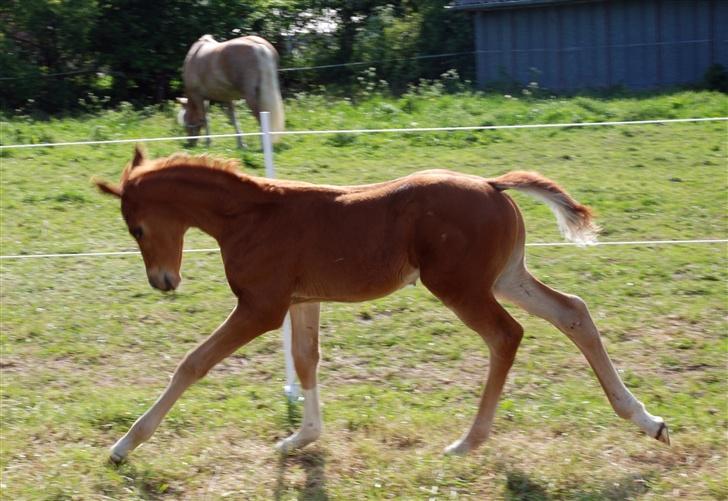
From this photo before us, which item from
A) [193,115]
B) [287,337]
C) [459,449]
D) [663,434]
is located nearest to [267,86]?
[193,115]

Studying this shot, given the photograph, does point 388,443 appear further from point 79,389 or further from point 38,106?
point 38,106

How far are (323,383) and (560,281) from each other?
200cm

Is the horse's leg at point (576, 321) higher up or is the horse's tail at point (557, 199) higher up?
the horse's tail at point (557, 199)

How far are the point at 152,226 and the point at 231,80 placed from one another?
24.7 feet

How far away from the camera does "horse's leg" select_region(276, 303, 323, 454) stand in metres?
4.91

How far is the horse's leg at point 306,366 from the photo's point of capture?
4.91m

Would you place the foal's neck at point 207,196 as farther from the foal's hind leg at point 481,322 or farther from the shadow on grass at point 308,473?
the shadow on grass at point 308,473

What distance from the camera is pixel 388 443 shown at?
495cm

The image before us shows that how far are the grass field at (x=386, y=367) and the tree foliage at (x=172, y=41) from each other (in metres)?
7.00

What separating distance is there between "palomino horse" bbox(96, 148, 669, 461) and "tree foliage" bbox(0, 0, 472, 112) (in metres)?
11.1

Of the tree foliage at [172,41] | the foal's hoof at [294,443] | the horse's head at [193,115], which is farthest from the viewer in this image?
the tree foliage at [172,41]

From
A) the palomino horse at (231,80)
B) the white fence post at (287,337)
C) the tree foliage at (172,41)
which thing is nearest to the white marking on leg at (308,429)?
the white fence post at (287,337)

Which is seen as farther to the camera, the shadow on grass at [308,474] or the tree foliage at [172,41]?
the tree foliage at [172,41]

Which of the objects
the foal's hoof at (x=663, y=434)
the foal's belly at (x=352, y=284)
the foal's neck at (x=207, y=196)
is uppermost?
the foal's neck at (x=207, y=196)
